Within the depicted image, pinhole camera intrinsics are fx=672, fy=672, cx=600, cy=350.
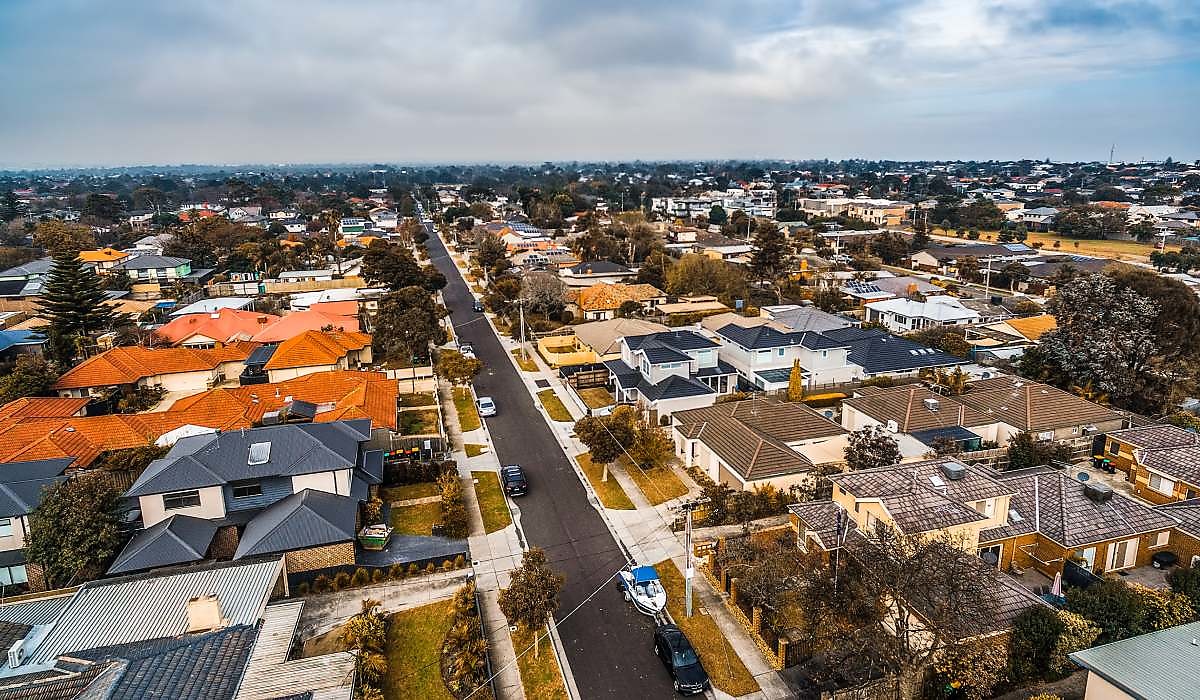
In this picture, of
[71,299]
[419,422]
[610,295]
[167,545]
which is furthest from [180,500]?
[610,295]

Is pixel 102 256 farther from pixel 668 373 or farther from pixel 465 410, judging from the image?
pixel 668 373

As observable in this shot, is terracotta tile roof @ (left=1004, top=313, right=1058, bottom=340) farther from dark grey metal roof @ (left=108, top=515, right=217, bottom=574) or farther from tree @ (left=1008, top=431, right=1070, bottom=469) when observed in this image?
dark grey metal roof @ (left=108, top=515, right=217, bottom=574)

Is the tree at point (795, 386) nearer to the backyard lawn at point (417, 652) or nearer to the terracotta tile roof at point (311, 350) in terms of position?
the backyard lawn at point (417, 652)

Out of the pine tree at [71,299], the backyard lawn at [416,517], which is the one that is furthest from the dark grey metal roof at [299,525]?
the pine tree at [71,299]

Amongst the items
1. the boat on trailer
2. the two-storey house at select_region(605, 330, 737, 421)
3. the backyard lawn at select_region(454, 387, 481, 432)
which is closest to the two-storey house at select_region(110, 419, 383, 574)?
the boat on trailer

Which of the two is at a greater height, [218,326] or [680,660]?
[218,326]

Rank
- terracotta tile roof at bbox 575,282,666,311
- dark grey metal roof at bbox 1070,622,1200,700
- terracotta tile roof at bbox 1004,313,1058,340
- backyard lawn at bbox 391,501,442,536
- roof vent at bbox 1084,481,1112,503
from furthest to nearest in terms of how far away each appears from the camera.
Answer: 1. terracotta tile roof at bbox 575,282,666,311
2. terracotta tile roof at bbox 1004,313,1058,340
3. backyard lawn at bbox 391,501,442,536
4. roof vent at bbox 1084,481,1112,503
5. dark grey metal roof at bbox 1070,622,1200,700
